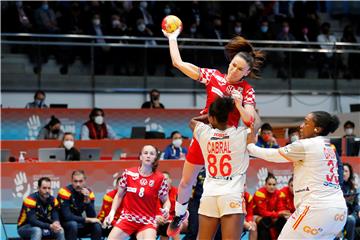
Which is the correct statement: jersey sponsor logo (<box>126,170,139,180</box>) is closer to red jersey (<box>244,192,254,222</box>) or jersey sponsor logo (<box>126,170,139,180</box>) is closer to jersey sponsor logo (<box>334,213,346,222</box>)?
red jersey (<box>244,192,254,222</box>)

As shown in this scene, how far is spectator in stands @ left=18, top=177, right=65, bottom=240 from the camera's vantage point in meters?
10.9

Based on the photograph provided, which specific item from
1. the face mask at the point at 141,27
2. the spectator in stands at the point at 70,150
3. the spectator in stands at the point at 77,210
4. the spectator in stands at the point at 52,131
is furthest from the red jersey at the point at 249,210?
the face mask at the point at 141,27

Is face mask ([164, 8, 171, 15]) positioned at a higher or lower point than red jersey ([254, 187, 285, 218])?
higher

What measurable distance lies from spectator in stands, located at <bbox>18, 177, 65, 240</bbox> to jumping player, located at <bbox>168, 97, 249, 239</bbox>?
468 centimetres

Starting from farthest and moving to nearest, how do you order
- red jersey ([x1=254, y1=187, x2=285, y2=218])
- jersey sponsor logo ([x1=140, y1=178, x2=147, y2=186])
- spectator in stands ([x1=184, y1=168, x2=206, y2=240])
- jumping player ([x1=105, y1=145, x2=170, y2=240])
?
red jersey ([x1=254, y1=187, x2=285, y2=218])
spectator in stands ([x1=184, y1=168, x2=206, y2=240])
jersey sponsor logo ([x1=140, y1=178, x2=147, y2=186])
jumping player ([x1=105, y1=145, x2=170, y2=240])

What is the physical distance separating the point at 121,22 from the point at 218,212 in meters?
11.5

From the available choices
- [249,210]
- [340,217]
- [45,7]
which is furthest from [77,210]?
[45,7]

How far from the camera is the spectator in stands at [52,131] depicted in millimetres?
14641

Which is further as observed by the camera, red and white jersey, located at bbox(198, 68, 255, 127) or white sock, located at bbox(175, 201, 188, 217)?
white sock, located at bbox(175, 201, 188, 217)

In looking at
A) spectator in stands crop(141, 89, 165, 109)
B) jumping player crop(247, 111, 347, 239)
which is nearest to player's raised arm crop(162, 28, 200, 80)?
jumping player crop(247, 111, 347, 239)

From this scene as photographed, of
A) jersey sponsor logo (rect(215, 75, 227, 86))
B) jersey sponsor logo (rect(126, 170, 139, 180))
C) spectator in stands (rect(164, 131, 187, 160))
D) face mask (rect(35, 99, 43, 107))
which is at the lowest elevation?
jersey sponsor logo (rect(126, 170, 139, 180))

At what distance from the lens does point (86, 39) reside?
17.1m

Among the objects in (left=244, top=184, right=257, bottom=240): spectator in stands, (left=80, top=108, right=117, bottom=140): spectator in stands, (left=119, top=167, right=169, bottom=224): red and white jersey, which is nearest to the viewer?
(left=119, top=167, right=169, bottom=224): red and white jersey

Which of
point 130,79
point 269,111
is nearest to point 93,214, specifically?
point 130,79
